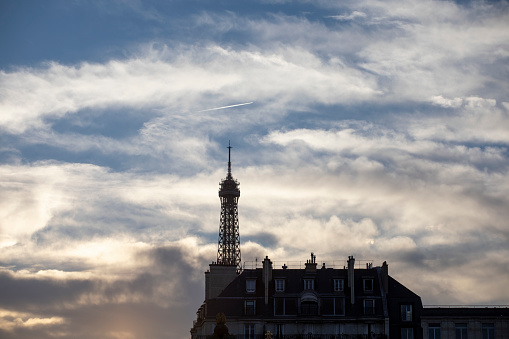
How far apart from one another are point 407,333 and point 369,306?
524 cm

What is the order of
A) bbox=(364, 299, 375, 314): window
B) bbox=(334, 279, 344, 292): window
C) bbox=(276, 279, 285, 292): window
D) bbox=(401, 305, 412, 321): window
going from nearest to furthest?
bbox=(401, 305, 412, 321): window < bbox=(364, 299, 375, 314): window < bbox=(334, 279, 344, 292): window < bbox=(276, 279, 285, 292): window

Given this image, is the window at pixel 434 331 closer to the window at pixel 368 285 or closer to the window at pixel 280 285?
the window at pixel 368 285

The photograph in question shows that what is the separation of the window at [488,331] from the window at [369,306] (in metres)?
12.7

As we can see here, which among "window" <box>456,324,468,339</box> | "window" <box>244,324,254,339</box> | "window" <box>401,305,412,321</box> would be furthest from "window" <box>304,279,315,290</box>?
"window" <box>456,324,468,339</box>

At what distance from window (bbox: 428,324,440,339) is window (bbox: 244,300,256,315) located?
66.4 ft

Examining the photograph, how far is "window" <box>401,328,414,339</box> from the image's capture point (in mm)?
104125

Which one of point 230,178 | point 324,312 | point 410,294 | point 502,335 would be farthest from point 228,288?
point 230,178

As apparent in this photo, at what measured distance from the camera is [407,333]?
342 feet

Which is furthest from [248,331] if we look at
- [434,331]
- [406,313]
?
[434,331]

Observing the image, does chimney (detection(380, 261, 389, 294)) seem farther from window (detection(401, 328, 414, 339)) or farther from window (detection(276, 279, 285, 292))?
window (detection(276, 279, 285, 292))

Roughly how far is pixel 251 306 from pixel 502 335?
2886 centimetres

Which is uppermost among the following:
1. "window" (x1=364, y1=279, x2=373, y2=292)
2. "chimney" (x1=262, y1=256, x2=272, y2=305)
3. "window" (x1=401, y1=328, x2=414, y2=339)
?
"chimney" (x1=262, y1=256, x2=272, y2=305)

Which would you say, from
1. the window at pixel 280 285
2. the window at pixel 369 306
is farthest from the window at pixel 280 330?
the window at pixel 369 306

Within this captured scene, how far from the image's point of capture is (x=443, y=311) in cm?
10562
